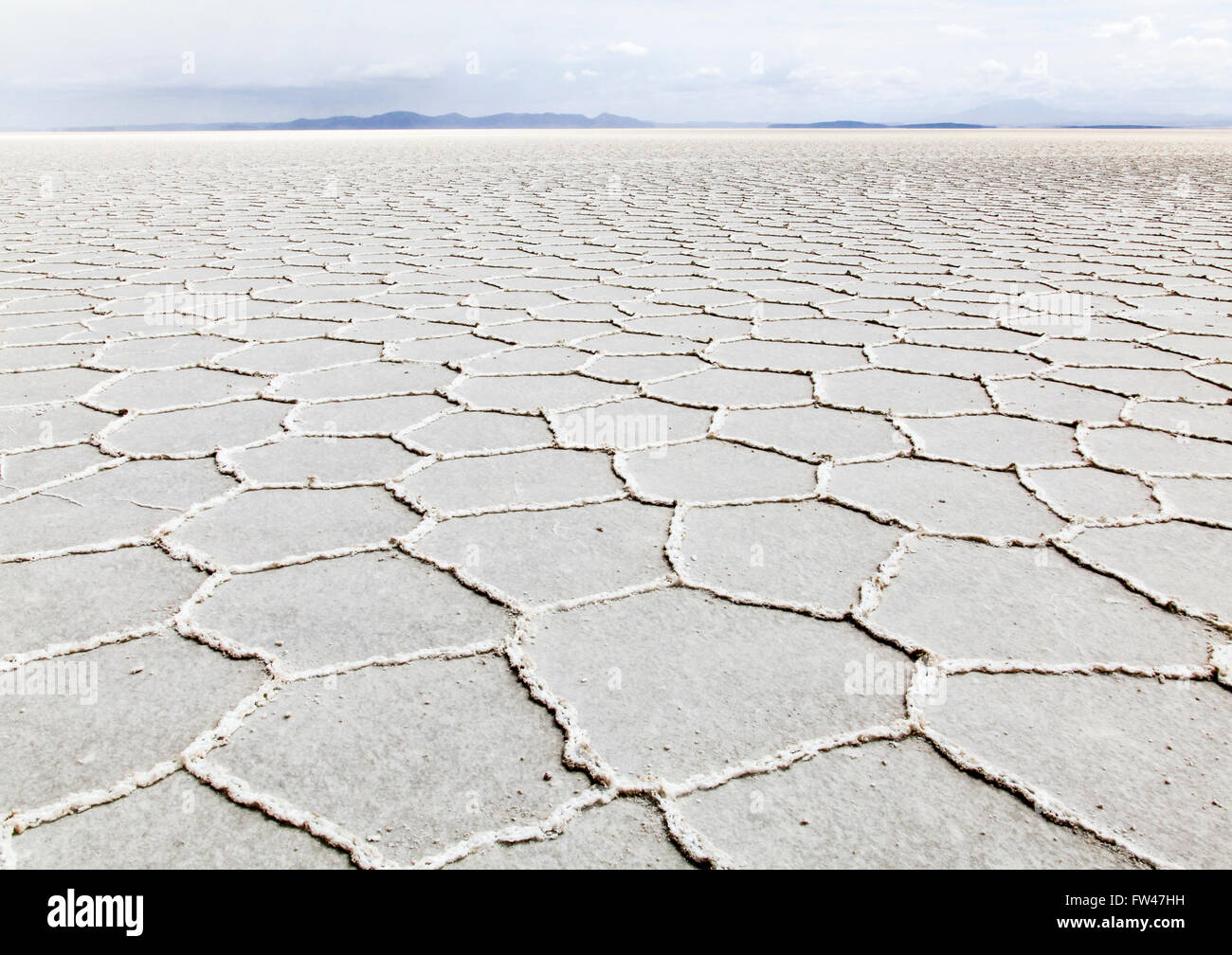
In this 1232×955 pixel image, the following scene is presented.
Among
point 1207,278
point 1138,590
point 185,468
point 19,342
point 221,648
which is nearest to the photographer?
point 221,648

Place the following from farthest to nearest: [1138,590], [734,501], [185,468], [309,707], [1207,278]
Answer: [1207,278] → [185,468] → [734,501] → [1138,590] → [309,707]

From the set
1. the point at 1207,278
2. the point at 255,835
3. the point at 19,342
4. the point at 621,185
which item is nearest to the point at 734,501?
the point at 255,835

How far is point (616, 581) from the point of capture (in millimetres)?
1316

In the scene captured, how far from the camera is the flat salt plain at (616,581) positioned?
0.90 meters

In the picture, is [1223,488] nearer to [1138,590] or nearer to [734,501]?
[1138,590]

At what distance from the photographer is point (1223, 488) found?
5.23 feet

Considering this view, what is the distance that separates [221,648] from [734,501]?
33.3 inches

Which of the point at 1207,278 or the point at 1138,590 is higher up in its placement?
the point at 1207,278

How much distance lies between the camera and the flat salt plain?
900 millimetres

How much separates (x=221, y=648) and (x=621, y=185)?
747cm

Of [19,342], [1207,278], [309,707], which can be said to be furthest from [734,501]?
[1207,278]
